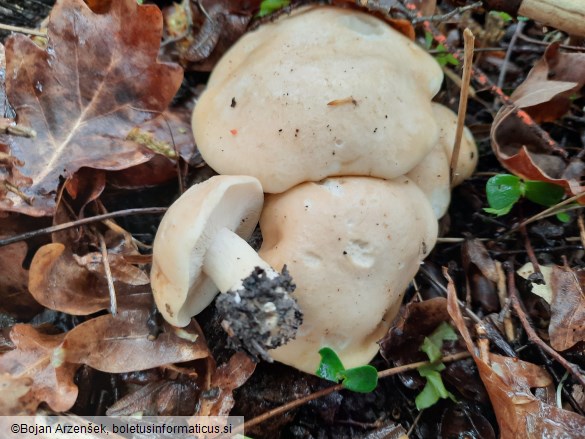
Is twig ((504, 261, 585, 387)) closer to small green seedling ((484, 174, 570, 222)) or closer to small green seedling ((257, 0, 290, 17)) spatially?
small green seedling ((484, 174, 570, 222))

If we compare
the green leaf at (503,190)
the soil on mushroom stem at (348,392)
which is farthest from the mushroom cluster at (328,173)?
the green leaf at (503,190)

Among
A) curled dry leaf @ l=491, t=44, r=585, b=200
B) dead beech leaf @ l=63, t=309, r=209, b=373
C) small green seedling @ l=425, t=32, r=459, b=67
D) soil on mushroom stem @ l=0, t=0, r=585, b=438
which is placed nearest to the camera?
dead beech leaf @ l=63, t=309, r=209, b=373

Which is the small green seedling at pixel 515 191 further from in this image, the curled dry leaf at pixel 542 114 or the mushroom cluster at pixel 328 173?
the mushroom cluster at pixel 328 173

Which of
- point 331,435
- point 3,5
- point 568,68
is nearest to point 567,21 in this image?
point 568,68

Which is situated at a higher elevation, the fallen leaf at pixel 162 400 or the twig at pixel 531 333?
the twig at pixel 531 333

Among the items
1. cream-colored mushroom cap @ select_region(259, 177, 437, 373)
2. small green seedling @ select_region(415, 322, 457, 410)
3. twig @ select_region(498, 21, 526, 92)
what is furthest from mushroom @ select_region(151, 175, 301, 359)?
twig @ select_region(498, 21, 526, 92)

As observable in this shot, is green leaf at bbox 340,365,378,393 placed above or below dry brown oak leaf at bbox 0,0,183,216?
below
